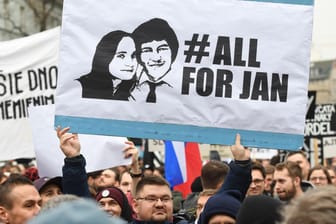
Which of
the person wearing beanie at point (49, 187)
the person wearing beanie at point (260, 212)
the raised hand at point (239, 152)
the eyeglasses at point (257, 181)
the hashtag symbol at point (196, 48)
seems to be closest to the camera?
the person wearing beanie at point (260, 212)

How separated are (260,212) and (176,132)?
6.55 ft

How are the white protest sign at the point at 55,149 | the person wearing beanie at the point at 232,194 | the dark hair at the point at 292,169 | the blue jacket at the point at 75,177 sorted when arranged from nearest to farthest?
the person wearing beanie at the point at 232,194 → the blue jacket at the point at 75,177 → the white protest sign at the point at 55,149 → the dark hair at the point at 292,169

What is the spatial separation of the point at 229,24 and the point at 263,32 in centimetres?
22

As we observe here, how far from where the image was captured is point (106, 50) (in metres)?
5.54

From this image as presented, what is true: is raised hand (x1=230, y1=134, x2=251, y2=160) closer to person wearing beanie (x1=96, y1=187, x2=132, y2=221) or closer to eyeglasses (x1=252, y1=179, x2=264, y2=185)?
person wearing beanie (x1=96, y1=187, x2=132, y2=221)

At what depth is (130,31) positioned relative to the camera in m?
5.55

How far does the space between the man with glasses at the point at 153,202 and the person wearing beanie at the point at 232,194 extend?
2.11 ft

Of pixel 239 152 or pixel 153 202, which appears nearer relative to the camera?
pixel 239 152

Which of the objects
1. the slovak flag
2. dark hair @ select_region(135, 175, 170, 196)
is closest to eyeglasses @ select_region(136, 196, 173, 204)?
dark hair @ select_region(135, 175, 170, 196)

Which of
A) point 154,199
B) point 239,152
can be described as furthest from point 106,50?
point 239,152

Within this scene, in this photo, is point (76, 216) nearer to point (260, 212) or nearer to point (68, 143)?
point (260, 212)

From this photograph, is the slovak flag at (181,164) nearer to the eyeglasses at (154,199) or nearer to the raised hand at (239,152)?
the eyeglasses at (154,199)

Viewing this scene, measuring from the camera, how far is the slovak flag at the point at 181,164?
32.9 feet

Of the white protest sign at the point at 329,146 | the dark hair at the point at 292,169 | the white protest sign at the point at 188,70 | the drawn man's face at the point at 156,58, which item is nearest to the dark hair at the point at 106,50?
the white protest sign at the point at 188,70
